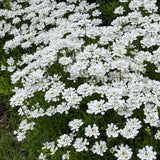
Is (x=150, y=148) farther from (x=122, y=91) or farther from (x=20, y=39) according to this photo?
(x=20, y=39)

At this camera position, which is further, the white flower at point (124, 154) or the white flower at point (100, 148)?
the white flower at point (100, 148)

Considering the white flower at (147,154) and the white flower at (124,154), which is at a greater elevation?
the white flower at (147,154)

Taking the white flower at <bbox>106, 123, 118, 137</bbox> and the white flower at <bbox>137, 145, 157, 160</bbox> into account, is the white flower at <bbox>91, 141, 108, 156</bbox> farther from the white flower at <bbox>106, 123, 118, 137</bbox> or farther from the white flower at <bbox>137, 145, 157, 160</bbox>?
the white flower at <bbox>137, 145, 157, 160</bbox>

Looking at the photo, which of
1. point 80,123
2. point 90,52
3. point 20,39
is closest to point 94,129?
point 80,123

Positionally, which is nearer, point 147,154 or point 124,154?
point 147,154

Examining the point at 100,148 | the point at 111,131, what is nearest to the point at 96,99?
the point at 111,131

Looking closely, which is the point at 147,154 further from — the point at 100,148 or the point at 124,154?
the point at 100,148

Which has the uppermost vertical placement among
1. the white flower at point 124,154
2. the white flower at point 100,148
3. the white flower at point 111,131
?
the white flower at point 111,131

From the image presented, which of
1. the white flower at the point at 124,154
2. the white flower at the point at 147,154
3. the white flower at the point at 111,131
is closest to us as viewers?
the white flower at the point at 147,154

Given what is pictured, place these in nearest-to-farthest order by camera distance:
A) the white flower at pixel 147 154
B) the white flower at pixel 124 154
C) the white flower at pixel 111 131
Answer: the white flower at pixel 147 154 < the white flower at pixel 124 154 < the white flower at pixel 111 131

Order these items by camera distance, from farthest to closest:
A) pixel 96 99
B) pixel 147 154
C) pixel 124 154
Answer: pixel 96 99, pixel 124 154, pixel 147 154

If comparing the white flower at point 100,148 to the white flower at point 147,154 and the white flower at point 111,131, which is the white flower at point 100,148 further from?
the white flower at point 147,154

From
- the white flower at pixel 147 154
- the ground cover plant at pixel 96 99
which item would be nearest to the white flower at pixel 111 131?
→ the ground cover plant at pixel 96 99

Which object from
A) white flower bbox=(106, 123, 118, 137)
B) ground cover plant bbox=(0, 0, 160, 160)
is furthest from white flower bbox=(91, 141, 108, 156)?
white flower bbox=(106, 123, 118, 137)
